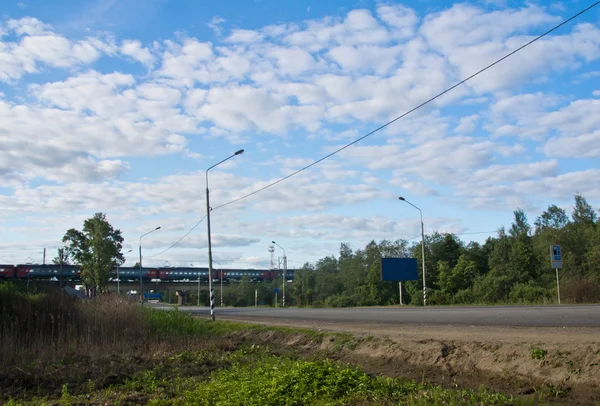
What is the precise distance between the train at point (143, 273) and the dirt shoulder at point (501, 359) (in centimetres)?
5115

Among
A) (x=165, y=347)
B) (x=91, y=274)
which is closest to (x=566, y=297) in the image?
(x=165, y=347)

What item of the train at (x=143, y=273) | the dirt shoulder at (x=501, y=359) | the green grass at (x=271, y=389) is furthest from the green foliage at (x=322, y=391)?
the train at (x=143, y=273)

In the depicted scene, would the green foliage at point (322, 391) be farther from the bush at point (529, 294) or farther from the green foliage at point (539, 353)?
the bush at point (529, 294)

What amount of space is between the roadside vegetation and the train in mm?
39651

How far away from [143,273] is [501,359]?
86.4 metres

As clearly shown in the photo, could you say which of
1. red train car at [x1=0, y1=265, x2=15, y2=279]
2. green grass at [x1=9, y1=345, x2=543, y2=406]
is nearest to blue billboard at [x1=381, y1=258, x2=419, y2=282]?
green grass at [x1=9, y1=345, x2=543, y2=406]

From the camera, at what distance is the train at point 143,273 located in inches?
2886

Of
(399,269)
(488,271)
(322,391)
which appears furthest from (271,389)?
(488,271)

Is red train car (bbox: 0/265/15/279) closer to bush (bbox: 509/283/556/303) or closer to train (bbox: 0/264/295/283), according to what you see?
train (bbox: 0/264/295/283)

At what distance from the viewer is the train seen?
73312 mm

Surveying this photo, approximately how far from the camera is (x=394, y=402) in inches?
314

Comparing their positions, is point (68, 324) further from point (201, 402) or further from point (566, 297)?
point (566, 297)

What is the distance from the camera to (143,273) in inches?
3563

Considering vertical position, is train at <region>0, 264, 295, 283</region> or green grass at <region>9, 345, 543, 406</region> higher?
train at <region>0, 264, 295, 283</region>
